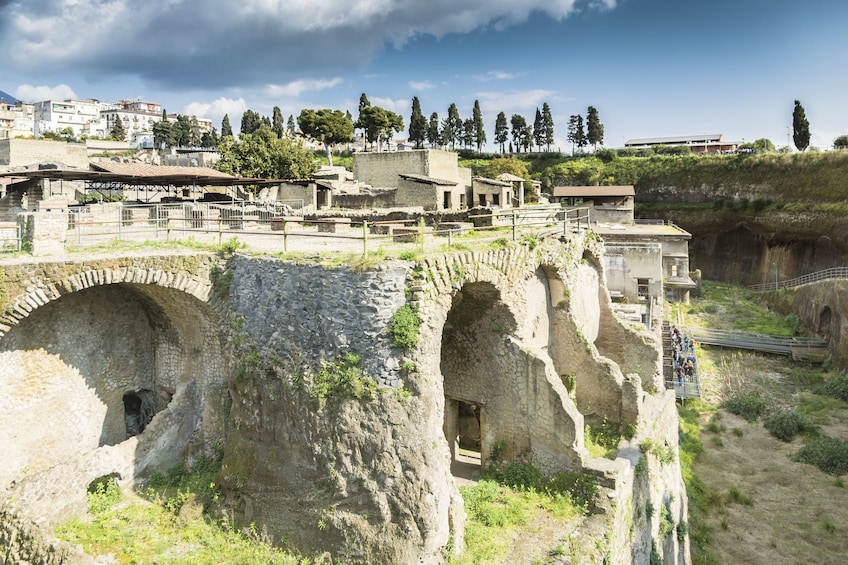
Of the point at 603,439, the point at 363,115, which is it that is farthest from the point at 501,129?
the point at 603,439

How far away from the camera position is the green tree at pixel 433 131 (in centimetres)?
8212

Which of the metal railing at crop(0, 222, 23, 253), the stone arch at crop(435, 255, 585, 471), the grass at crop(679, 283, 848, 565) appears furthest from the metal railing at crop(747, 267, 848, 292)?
the metal railing at crop(0, 222, 23, 253)

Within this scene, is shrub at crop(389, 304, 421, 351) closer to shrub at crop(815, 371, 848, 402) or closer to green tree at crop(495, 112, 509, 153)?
shrub at crop(815, 371, 848, 402)

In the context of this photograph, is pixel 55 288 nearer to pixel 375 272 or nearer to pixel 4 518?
pixel 4 518

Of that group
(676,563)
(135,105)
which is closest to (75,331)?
(676,563)

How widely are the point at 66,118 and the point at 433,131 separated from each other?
90.9 m

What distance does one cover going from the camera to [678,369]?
94.1ft

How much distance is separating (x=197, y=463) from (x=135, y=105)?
15695 centimetres

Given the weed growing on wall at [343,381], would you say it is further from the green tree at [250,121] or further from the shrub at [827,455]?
the green tree at [250,121]

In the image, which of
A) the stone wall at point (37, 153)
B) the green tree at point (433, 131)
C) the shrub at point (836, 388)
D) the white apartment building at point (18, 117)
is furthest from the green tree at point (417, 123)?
the white apartment building at point (18, 117)

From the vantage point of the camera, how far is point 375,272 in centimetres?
1100

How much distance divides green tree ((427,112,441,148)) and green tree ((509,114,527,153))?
456 inches

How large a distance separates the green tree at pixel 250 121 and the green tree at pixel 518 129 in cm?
3911

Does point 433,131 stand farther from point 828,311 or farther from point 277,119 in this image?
point 828,311
